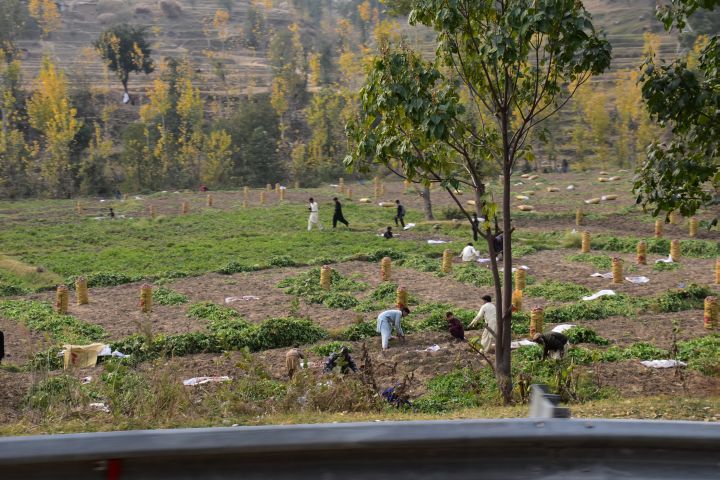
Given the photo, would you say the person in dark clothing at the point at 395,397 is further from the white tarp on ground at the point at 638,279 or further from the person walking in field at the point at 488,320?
the white tarp on ground at the point at 638,279

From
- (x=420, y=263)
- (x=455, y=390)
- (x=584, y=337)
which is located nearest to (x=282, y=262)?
(x=420, y=263)

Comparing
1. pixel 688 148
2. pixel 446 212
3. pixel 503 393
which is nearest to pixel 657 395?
pixel 503 393

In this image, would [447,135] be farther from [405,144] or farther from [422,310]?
[422,310]

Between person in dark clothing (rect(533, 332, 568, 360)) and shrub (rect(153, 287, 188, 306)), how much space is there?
8.92 meters

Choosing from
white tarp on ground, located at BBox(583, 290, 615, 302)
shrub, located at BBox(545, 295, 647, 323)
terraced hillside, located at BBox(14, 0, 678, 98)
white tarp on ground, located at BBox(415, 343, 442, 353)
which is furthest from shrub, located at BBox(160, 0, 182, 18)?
white tarp on ground, located at BBox(415, 343, 442, 353)

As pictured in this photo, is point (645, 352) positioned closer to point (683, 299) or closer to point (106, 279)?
point (683, 299)

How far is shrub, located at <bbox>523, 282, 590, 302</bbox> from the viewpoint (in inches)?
640

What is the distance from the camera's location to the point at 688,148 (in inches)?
382

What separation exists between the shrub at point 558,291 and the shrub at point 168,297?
8016mm

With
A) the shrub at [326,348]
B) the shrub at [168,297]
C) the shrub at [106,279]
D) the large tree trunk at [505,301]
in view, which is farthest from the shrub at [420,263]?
the large tree trunk at [505,301]

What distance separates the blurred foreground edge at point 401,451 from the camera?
254 centimetres

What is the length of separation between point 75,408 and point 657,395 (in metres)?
7.43

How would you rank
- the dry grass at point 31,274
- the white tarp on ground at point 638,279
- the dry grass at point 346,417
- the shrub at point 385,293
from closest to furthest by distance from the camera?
the dry grass at point 346,417 → the shrub at point 385,293 → the white tarp on ground at point 638,279 → the dry grass at point 31,274

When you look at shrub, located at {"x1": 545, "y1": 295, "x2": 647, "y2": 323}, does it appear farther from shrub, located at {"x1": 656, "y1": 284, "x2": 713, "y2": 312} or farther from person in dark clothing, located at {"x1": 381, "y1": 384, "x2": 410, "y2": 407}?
person in dark clothing, located at {"x1": 381, "y1": 384, "x2": 410, "y2": 407}
